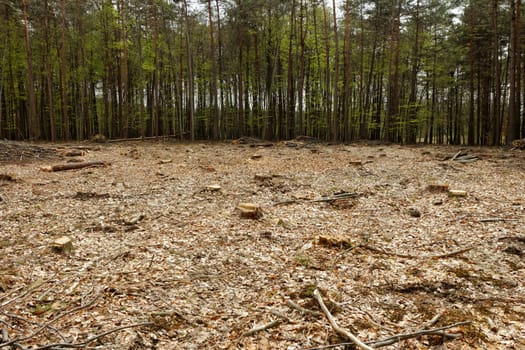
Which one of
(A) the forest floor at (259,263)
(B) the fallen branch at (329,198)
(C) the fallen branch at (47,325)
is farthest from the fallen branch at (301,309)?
(B) the fallen branch at (329,198)

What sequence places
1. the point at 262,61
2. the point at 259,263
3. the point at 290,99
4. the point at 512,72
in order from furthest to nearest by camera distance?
the point at 262,61 < the point at 290,99 < the point at 512,72 < the point at 259,263

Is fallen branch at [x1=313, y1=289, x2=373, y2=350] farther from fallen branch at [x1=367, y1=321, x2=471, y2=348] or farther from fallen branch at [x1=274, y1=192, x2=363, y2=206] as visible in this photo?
fallen branch at [x1=274, y1=192, x2=363, y2=206]

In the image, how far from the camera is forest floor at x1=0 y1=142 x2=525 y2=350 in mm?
2754

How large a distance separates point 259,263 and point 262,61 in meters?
23.9

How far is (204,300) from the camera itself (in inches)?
130

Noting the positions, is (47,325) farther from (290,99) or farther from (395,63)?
(290,99)

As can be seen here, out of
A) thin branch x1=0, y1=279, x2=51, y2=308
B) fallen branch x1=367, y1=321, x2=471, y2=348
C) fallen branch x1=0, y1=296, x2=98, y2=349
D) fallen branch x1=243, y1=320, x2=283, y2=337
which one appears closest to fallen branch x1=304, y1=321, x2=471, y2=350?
fallen branch x1=367, y1=321, x2=471, y2=348

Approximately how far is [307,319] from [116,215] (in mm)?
4432

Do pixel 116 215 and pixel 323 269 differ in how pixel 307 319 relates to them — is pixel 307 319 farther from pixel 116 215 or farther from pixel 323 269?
pixel 116 215

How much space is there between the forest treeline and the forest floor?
13.2 meters

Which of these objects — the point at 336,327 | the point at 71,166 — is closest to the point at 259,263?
the point at 336,327

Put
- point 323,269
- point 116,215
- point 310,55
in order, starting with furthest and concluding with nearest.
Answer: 1. point 310,55
2. point 116,215
3. point 323,269

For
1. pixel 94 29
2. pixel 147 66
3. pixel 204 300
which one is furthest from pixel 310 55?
pixel 204 300

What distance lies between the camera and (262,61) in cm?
2553
